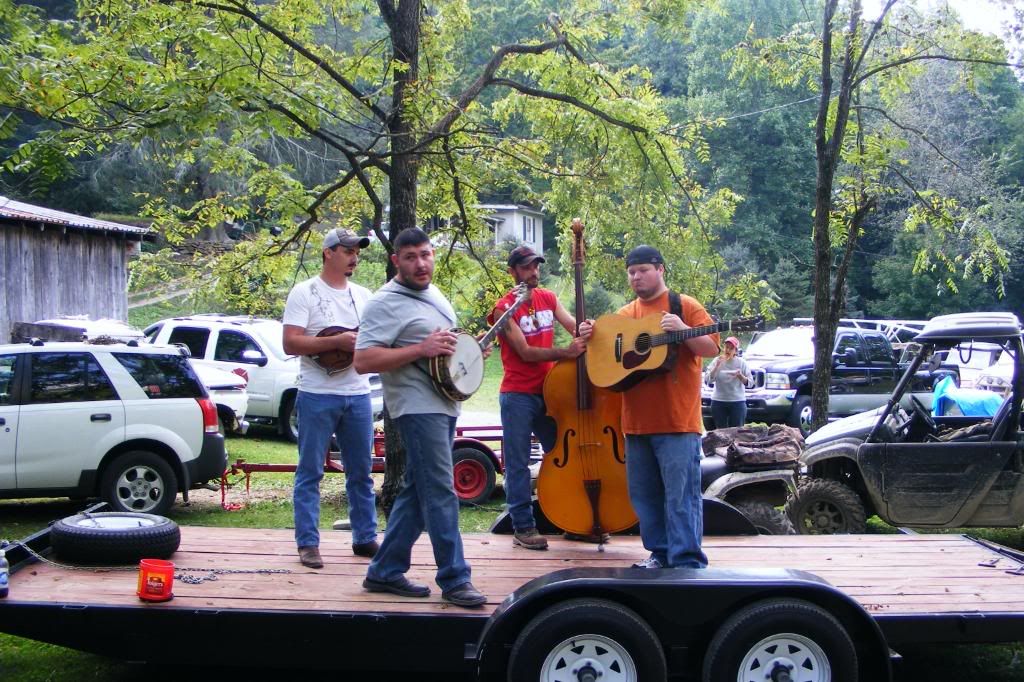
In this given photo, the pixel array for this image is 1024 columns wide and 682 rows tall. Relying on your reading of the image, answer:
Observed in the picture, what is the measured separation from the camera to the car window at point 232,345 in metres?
14.8

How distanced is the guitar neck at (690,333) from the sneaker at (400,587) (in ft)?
5.50

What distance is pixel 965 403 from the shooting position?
826 centimetres

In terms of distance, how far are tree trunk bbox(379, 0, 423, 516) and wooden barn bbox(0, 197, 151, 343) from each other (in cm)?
886

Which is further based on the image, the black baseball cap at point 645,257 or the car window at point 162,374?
the car window at point 162,374

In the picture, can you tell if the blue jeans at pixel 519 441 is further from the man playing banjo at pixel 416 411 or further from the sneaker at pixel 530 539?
the man playing banjo at pixel 416 411

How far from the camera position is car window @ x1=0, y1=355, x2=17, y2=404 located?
8.48m

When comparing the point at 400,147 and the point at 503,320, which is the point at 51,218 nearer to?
the point at 400,147

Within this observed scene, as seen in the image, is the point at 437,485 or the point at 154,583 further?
the point at 437,485

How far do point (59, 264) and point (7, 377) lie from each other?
11.4 meters

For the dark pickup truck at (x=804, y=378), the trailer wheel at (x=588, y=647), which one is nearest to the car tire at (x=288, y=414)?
the dark pickup truck at (x=804, y=378)

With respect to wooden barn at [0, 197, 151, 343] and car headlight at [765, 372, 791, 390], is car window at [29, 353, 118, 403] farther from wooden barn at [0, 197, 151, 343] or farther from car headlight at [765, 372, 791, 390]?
car headlight at [765, 372, 791, 390]

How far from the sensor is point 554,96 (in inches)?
360

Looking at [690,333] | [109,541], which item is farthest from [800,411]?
[109,541]

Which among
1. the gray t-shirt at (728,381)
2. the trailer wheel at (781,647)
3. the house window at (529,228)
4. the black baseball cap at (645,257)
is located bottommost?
the trailer wheel at (781,647)
